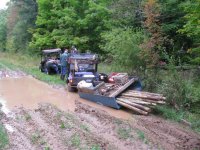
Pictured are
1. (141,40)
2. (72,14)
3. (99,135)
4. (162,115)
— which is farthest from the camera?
(72,14)

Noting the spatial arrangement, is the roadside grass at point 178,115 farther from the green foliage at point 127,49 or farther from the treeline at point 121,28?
the green foliage at point 127,49

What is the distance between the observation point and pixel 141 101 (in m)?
13.3

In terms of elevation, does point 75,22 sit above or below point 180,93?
above

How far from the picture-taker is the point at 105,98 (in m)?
Answer: 14.1

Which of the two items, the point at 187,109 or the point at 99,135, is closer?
the point at 99,135

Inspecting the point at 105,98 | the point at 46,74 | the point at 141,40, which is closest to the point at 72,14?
the point at 46,74

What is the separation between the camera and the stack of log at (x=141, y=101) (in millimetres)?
12933

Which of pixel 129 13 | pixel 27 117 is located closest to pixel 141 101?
pixel 27 117

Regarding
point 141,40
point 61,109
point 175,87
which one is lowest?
point 61,109

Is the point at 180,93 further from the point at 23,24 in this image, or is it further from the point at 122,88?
the point at 23,24

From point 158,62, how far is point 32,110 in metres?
6.08

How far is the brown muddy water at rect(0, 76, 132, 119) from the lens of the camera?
14246mm

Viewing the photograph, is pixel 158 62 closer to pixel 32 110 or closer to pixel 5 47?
pixel 32 110

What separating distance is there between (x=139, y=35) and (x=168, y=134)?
769 cm
